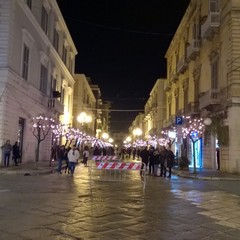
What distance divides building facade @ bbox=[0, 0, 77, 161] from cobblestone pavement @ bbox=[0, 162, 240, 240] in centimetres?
1275

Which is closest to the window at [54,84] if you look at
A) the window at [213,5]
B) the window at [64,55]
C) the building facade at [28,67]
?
the building facade at [28,67]

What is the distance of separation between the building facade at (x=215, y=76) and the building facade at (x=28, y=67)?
12.7 metres

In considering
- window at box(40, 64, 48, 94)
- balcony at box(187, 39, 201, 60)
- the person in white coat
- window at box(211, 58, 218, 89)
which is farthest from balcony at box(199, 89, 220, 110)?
window at box(40, 64, 48, 94)

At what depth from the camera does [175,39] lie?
4800 centimetres

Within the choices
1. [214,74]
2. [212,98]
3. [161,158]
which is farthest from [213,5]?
[161,158]

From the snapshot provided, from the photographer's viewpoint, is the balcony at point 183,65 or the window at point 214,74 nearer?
A: the window at point 214,74

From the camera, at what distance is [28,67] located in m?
29.5

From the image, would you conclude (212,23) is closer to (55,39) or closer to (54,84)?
(55,39)

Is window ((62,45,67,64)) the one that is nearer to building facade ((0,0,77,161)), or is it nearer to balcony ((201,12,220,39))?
building facade ((0,0,77,161))

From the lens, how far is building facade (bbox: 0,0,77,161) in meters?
24.7

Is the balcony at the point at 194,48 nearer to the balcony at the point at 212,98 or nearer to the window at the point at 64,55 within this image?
the balcony at the point at 212,98

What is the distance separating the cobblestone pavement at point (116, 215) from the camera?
705cm

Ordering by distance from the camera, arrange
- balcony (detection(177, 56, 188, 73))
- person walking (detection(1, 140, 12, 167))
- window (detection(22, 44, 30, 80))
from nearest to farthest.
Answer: person walking (detection(1, 140, 12, 167)) → window (detection(22, 44, 30, 80)) → balcony (detection(177, 56, 188, 73))

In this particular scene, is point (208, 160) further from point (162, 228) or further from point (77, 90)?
point (77, 90)
